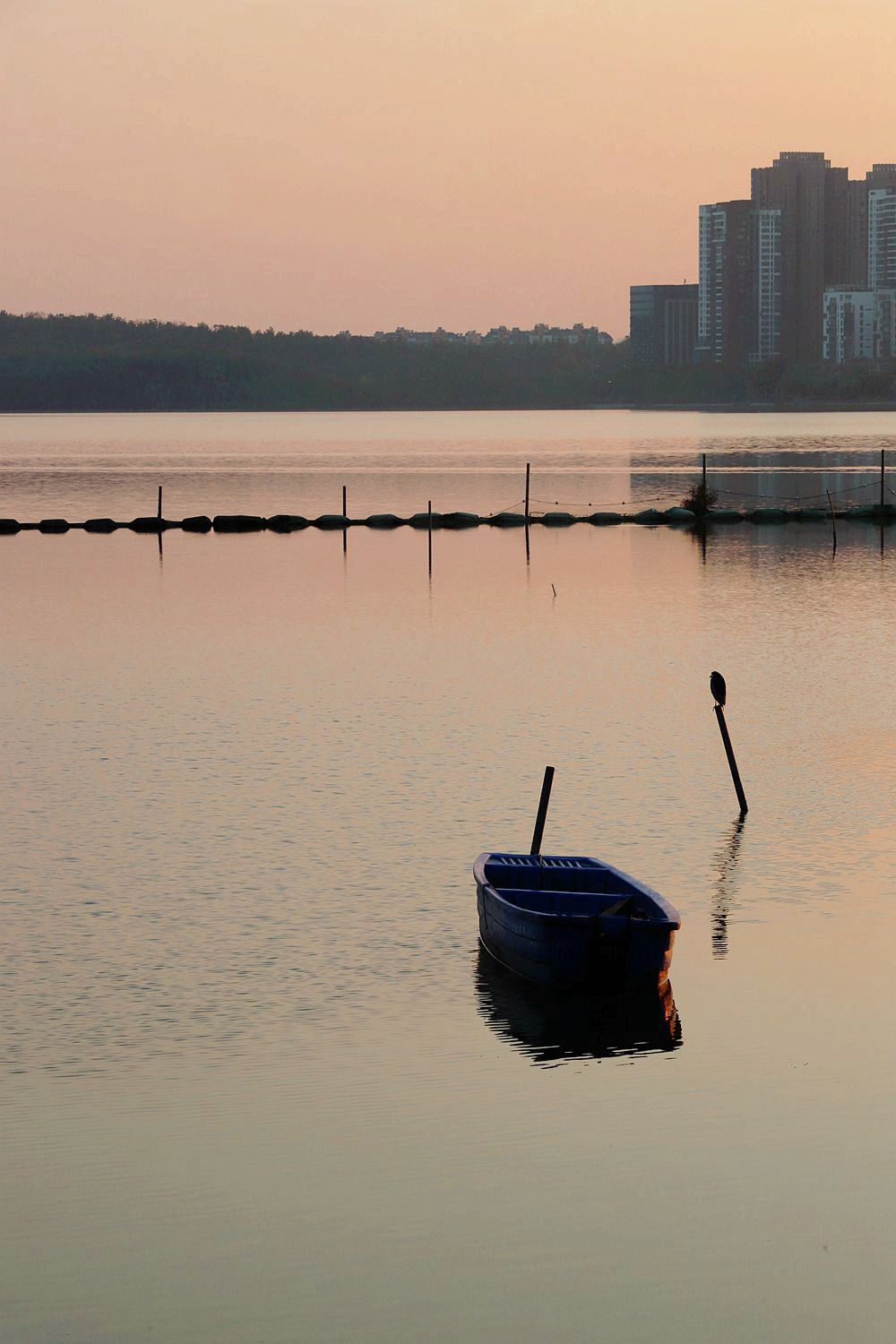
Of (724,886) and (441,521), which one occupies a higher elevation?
(441,521)

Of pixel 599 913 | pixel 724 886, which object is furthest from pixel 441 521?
pixel 599 913

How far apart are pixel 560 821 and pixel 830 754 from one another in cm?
847

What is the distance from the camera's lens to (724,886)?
1025 inches

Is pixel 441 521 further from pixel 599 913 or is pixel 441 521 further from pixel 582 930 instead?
pixel 582 930

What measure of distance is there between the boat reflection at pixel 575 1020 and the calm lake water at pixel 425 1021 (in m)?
0.05

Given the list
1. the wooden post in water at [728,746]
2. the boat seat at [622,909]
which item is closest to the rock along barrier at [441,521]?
the wooden post in water at [728,746]

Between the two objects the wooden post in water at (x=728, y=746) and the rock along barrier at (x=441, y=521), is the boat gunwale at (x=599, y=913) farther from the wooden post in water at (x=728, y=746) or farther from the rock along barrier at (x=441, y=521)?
the rock along barrier at (x=441, y=521)

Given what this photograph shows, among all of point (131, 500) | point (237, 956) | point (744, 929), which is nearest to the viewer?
point (237, 956)

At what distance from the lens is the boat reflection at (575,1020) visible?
1953 cm

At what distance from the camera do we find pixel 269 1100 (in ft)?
58.3

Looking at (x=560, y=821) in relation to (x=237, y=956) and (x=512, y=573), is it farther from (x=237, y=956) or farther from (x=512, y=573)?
(x=512, y=573)

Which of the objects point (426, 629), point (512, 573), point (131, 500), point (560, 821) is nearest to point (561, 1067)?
point (560, 821)

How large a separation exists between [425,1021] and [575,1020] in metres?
1.62

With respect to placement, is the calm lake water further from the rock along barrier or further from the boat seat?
the rock along barrier
